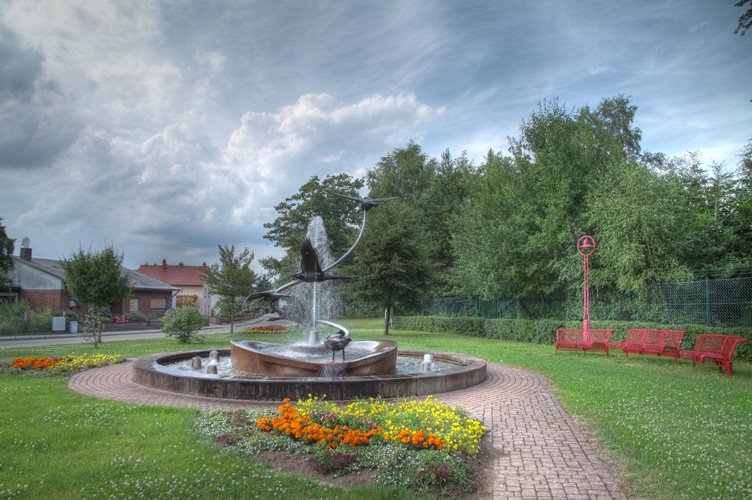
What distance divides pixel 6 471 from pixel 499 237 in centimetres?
2399

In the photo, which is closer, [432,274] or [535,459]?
[535,459]

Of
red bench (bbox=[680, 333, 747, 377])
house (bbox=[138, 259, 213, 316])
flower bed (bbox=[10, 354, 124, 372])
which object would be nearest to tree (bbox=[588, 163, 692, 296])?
red bench (bbox=[680, 333, 747, 377])

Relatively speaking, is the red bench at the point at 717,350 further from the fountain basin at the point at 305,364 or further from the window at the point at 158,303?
the window at the point at 158,303

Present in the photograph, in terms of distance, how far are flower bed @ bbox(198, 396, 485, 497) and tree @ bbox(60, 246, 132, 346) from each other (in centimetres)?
1502

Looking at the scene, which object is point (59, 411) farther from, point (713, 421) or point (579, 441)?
point (713, 421)

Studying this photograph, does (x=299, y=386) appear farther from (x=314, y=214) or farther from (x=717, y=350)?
(x=314, y=214)

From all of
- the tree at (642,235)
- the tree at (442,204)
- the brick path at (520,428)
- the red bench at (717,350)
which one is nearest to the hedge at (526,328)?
the tree at (642,235)

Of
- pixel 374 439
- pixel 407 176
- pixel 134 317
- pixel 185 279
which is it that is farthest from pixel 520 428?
pixel 185 279

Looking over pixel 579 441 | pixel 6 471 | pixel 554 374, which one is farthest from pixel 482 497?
pixel 554 374

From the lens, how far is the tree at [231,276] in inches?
1132

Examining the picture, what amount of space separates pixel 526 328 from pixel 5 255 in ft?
115

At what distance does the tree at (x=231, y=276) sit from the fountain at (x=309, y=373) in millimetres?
15099

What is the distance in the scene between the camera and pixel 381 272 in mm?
26594

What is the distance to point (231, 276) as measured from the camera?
28.7m
